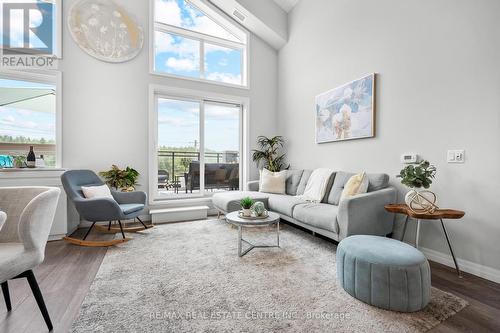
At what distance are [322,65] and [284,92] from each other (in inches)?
46.1

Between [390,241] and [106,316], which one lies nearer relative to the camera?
[106,316]

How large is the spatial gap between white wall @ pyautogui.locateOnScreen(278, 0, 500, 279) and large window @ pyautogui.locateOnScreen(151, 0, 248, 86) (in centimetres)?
192

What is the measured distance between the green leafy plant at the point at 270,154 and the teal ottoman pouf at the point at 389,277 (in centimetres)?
314

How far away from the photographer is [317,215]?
2.75 m

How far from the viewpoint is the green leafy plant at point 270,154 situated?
16.1ft

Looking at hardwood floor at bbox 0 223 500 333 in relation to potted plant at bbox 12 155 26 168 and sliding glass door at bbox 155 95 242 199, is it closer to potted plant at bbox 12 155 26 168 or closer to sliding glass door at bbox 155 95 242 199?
potted plant at bbox 12 155 26 168

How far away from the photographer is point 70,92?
141 inches

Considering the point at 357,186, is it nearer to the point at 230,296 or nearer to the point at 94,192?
the point at 230,296

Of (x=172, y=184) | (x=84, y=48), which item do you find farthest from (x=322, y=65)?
(x=84, y=48)

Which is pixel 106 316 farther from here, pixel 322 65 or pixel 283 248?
pixel 322 65

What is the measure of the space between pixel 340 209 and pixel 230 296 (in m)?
1.39

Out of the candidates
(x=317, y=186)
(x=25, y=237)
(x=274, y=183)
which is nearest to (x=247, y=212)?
(x=317, y=186)

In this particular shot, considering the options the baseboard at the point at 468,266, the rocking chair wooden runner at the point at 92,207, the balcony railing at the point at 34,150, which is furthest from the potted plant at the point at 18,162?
the baseboard at the point at 468,266

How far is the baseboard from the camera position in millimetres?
2053
